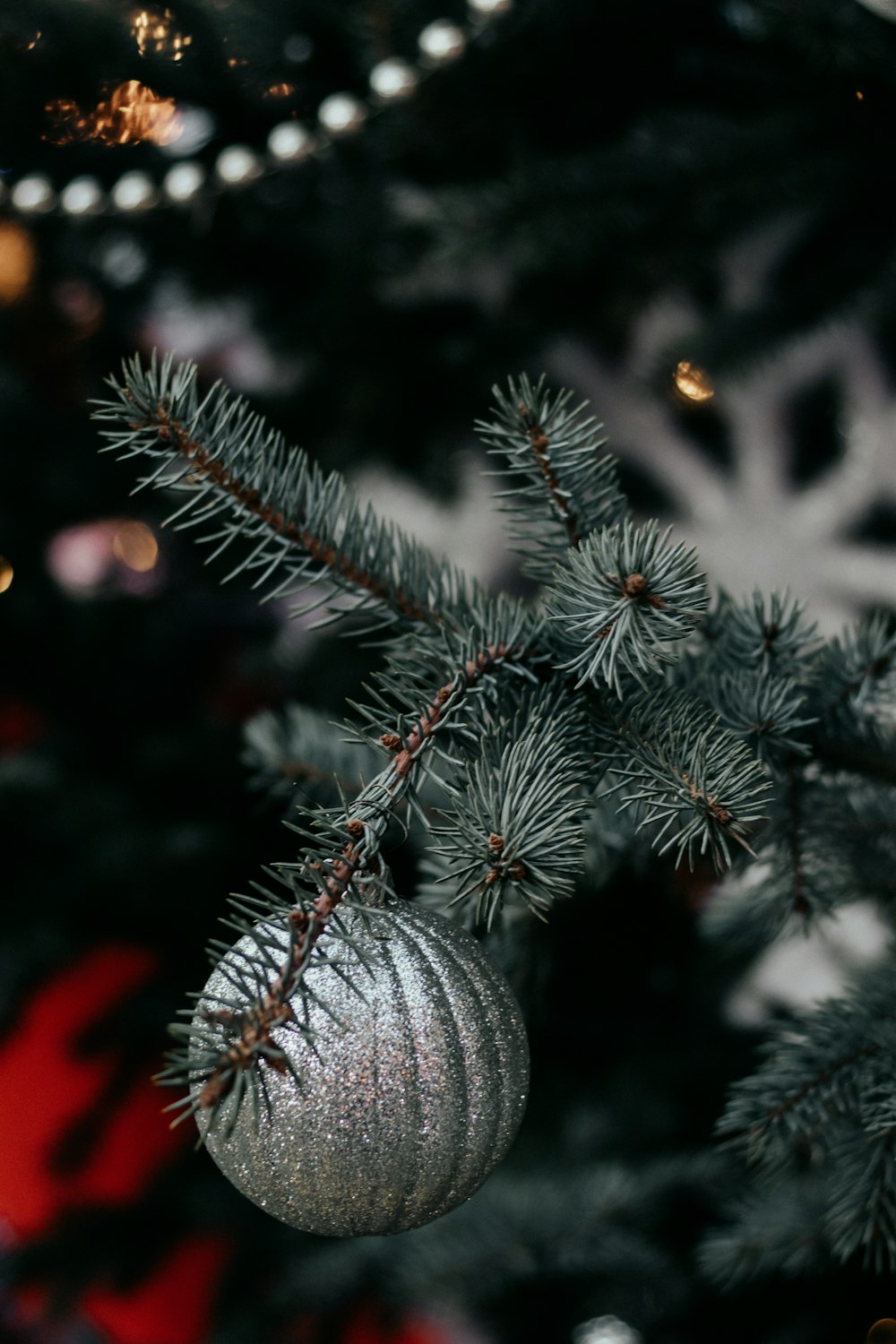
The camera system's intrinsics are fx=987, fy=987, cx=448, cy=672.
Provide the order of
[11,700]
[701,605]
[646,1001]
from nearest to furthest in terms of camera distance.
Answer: [701,605] → [646,1001] → [11,700]

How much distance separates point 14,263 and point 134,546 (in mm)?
250

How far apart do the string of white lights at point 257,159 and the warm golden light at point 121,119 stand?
0.02 meters

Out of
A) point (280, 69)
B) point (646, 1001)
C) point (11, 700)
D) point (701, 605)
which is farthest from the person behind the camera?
point (11, 700)

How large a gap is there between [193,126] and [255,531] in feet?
1.45

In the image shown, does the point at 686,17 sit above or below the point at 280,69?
above

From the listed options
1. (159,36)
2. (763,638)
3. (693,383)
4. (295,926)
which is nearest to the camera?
(295,926)

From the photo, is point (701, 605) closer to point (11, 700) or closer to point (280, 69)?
point (280, 69)

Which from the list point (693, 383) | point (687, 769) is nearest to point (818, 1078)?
point (687, 769)

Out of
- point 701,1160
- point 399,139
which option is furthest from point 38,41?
point 701,1160

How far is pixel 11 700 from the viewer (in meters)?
0.85

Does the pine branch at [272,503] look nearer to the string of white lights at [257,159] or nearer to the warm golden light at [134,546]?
the string of white lights at [257,159]

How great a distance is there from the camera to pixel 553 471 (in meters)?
0.29

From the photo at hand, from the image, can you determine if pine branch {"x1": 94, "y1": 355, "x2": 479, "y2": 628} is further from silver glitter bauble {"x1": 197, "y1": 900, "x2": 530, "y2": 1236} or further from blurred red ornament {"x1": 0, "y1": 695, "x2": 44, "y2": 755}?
blurred red ornament {"x1": 0, "y1": 695, "x2": 44, "y2": 755}

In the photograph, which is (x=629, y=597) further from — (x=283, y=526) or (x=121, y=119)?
(x=121, y=119)
